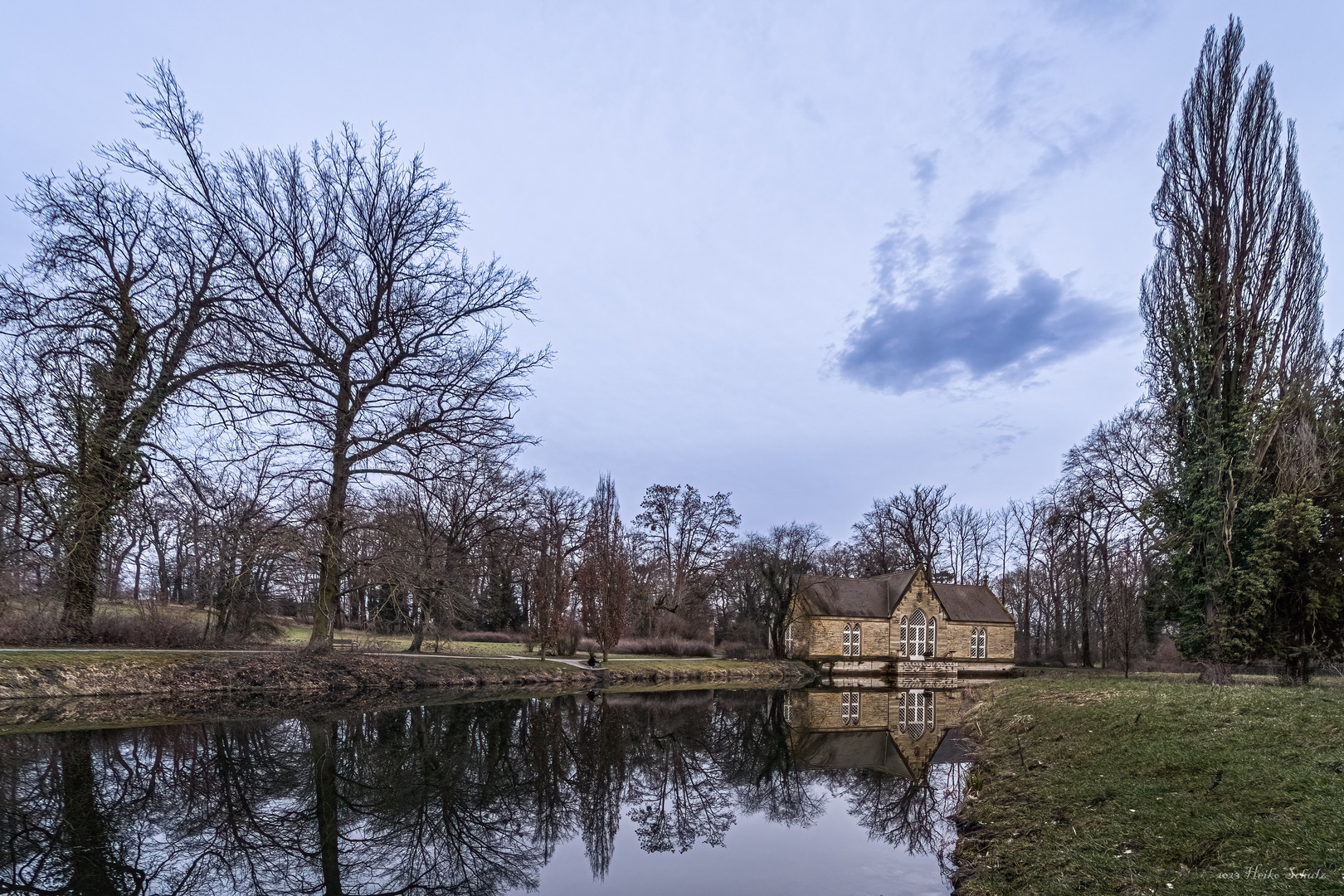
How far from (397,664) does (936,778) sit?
53.1 ft

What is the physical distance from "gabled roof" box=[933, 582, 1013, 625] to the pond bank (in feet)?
79.2

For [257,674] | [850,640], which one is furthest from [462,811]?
[850,640]

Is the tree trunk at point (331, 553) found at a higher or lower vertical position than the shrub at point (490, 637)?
higher

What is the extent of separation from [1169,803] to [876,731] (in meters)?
11.2

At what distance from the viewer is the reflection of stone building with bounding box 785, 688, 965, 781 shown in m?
13.2

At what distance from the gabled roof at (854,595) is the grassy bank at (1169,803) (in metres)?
29.3

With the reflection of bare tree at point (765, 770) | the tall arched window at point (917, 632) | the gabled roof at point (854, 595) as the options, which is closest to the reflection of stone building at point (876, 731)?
the reflection of bare tree at point (765, 770)

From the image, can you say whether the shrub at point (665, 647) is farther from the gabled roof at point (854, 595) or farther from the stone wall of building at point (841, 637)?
the gabled roof at point (854, 595)

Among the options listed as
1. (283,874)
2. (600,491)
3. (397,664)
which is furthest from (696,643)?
(283,874)

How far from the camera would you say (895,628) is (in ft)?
134

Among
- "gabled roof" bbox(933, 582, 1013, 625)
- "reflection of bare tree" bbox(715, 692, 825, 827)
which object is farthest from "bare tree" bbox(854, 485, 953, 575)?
"reflection of bare tree" bbox(715, 692, 825, 827)

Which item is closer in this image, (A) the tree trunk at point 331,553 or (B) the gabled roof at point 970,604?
(A) the tree trunk at point 331,553

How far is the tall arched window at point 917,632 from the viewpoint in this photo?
4138cm

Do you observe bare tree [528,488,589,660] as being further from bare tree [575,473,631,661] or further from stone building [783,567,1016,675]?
stone building [783,567,1016,675]
